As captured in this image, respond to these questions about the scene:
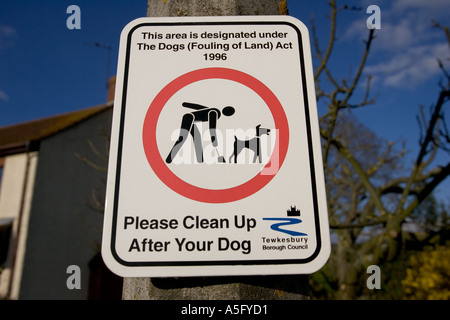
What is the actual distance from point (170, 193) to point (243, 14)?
771 mm

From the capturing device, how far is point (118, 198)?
1.00 meters

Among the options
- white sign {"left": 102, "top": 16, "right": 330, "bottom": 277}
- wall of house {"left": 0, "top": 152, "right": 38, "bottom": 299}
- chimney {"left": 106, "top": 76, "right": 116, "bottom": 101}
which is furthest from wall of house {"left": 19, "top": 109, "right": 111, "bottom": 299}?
white sign {"left": 102, "top": 16, "right": 330, "bottom": 277}

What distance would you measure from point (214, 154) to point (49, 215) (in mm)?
10224

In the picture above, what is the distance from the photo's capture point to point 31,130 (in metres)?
11.9

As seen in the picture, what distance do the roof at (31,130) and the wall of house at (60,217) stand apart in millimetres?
216

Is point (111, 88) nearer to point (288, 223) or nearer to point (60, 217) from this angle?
point (60, 217)

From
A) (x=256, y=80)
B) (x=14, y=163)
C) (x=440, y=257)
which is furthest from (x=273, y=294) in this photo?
(x=14, y=163)

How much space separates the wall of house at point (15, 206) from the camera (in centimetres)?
862

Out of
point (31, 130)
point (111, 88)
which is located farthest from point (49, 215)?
point (111, 88)

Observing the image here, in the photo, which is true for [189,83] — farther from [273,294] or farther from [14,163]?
[14,163]

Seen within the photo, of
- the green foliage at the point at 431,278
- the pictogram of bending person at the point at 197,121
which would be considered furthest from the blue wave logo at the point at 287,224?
the green foliage at the point at 431,278

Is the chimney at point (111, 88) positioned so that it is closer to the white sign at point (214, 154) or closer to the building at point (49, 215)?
the building at point (49, 215)

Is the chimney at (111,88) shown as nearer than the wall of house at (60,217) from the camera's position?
No
